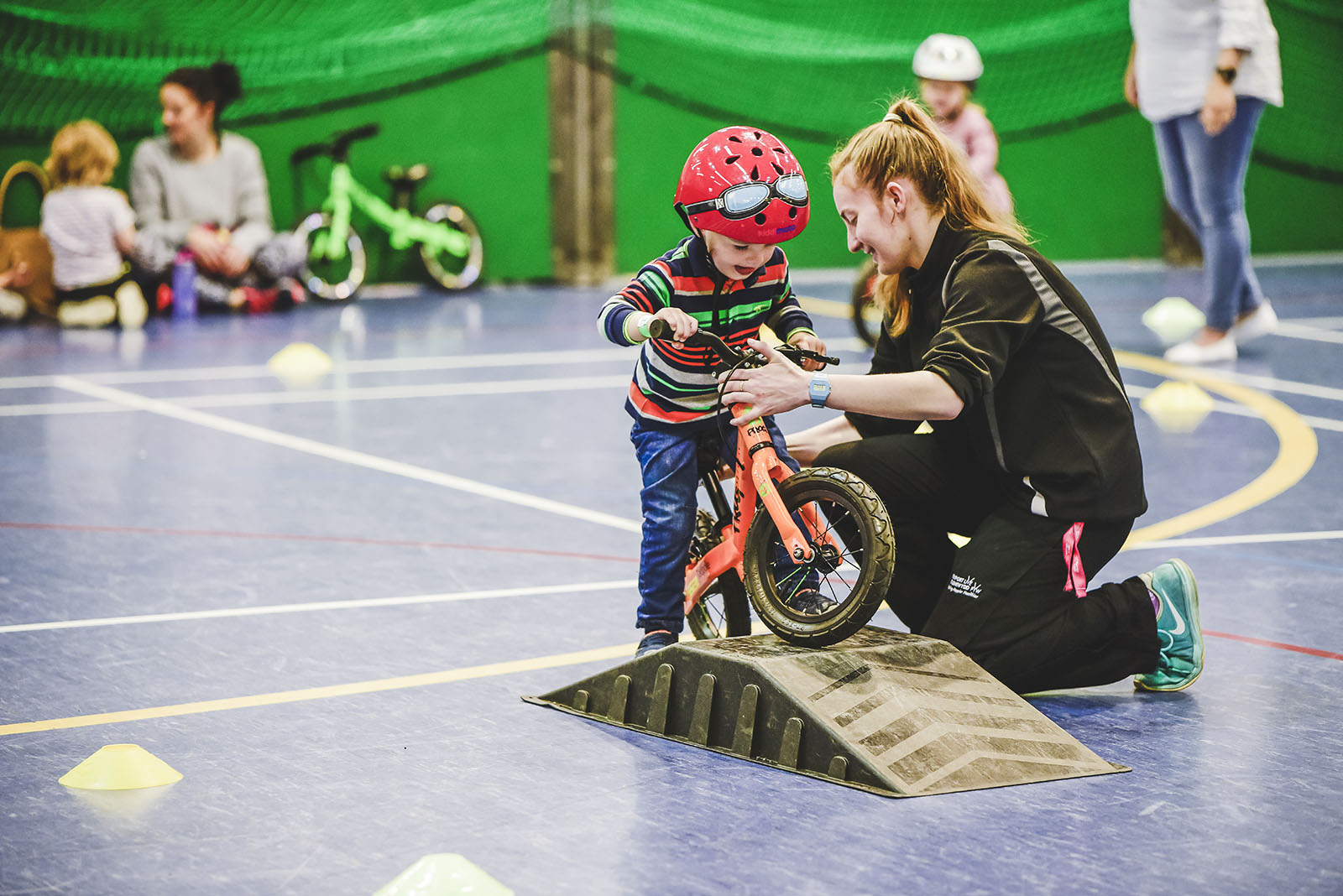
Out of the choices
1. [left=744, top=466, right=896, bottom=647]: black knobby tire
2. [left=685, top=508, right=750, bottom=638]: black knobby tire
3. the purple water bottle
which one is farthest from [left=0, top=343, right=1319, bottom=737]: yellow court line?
the purple water bottle

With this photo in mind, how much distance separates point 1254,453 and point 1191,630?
2.85 meters

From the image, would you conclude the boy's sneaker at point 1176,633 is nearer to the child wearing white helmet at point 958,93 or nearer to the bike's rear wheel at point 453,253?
the child wearing white helmet at point 958,93

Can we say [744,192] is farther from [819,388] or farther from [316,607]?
[316,607]

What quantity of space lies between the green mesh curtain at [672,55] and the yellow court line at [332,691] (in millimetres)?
8595

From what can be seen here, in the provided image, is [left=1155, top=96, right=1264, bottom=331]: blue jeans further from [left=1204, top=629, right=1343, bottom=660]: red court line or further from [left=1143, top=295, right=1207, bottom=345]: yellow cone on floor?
[left=1204, top=629, right=1343, bottom=660]: red court line

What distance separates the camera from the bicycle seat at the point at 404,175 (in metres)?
11.7

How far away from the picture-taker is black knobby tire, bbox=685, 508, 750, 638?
3.82 meters

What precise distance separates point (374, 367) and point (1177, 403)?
3.97 metres

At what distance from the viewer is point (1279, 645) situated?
12.8ft

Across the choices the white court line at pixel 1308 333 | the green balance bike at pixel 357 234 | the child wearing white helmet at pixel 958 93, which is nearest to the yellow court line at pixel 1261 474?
the child wearing white helmet at pixel 958 93

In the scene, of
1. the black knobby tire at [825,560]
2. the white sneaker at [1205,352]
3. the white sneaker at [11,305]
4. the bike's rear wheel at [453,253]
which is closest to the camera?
the black knobby tire at [825,560]

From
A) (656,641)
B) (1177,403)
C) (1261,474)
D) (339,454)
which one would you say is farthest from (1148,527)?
Answer: (339,454)

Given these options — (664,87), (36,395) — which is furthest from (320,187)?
(36,395)

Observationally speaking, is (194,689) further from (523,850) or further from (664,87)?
(664,87)
